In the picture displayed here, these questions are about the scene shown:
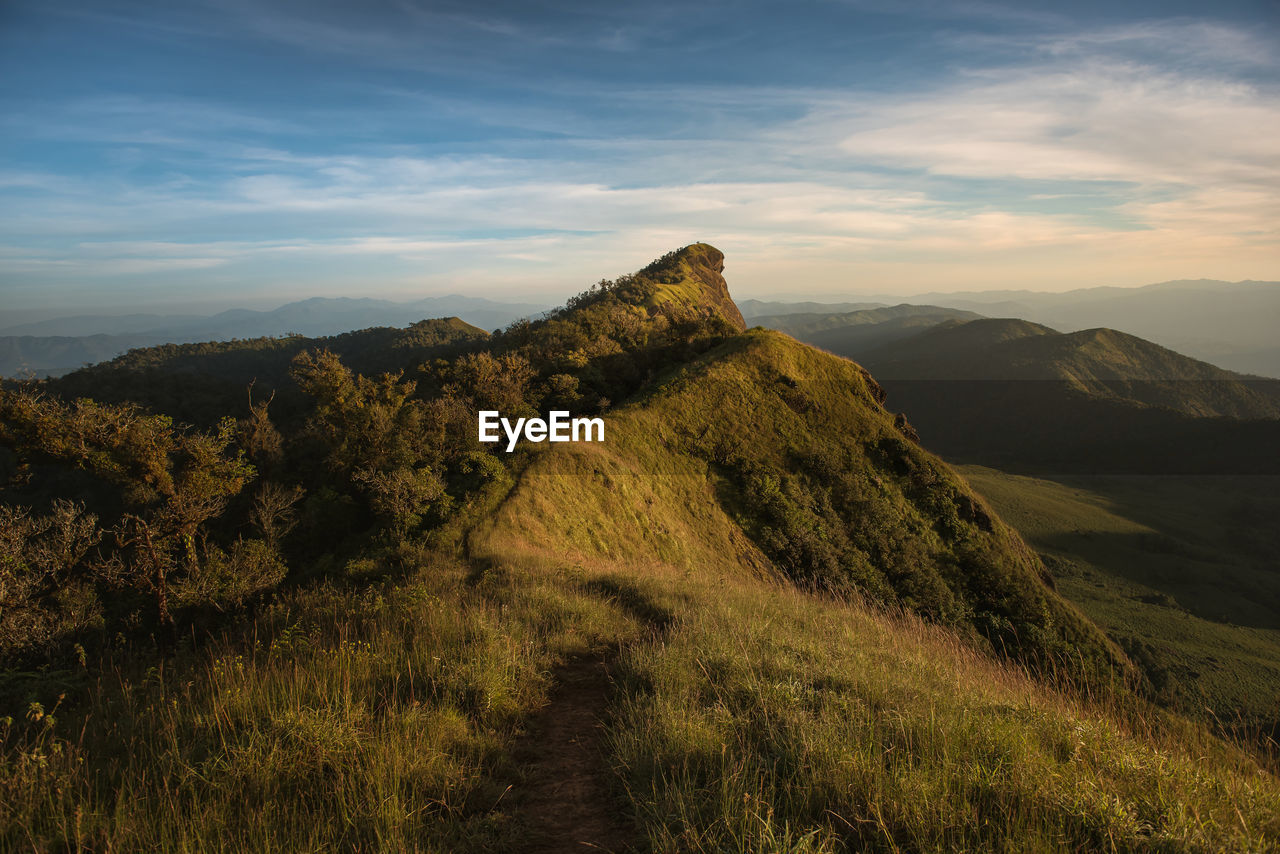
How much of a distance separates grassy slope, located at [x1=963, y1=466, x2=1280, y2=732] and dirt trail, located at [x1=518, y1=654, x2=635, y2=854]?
1244 inches

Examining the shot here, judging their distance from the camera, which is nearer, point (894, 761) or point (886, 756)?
point (894, 761)

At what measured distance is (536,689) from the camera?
16.5ft

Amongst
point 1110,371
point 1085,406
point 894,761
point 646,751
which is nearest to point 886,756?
point 894,761

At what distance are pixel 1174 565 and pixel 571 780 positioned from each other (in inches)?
3736

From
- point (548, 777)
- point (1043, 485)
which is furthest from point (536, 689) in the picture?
point (1043, 485)

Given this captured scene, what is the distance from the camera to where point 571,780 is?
3.91 metres

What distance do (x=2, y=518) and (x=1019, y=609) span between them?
35081 mm

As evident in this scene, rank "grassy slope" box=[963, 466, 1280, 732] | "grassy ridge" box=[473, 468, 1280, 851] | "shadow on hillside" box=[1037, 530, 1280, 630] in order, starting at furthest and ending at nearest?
"shadow on hillside" box=[1037, 530, 1280, 630] < "grassy slope" box=[963, 466, 1280, 732] < "grassy ridge" box=[473, 468, 1280, 851]

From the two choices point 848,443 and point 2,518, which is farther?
point 848,443

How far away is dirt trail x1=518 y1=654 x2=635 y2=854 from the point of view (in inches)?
131

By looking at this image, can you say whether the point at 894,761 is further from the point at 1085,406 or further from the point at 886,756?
the point at 1085,406

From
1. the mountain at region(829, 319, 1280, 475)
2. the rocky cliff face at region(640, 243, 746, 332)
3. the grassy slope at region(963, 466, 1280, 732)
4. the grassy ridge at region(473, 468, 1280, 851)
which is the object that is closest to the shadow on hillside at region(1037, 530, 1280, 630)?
the grassy slope at region(963, 466, 1280, 732)

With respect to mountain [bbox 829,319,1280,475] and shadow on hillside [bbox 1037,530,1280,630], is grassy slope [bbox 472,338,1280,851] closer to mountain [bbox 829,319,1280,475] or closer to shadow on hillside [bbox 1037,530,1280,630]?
shadow on hillside [bbox 1037,530,1280,630]

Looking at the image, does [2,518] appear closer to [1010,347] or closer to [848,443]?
[848,443]
